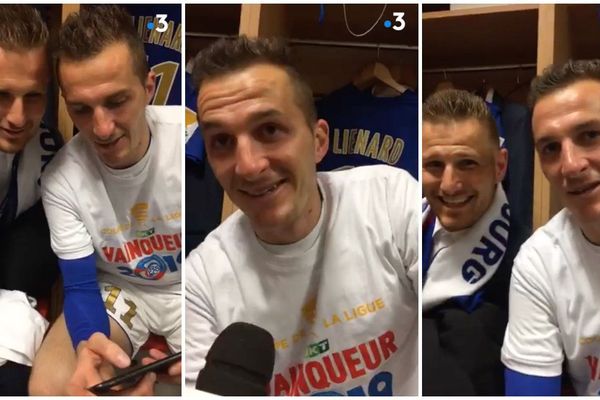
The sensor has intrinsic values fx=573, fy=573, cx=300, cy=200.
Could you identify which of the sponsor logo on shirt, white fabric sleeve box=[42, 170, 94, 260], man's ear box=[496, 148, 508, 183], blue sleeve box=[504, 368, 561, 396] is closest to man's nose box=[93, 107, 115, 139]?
white fabric sleeve box=[42, 170, 94, 260]

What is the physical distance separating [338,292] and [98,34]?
530 mm

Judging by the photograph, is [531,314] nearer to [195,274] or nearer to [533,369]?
[533,369]

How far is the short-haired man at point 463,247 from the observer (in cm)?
87

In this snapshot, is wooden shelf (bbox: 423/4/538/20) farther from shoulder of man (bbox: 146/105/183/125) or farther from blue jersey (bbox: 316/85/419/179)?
shoulder of man (bbox: 146/105/183/125)

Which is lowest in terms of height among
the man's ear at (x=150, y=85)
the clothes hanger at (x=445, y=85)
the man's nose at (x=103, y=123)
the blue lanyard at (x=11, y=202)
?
the blue lanyard at (x=11, y=202)

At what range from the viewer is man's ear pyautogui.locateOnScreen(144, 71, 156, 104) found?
0.88 meters

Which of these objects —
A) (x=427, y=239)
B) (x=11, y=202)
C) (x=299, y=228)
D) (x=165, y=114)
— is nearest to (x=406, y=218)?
(x=427, y=239)

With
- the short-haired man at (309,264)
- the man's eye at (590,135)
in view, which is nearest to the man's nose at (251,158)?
the short-haired man at (309,264)

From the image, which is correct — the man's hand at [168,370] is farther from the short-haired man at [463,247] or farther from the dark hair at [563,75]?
the dark hair at [563,75]

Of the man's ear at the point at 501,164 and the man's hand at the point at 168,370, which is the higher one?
the man's ear at the point at 501,164

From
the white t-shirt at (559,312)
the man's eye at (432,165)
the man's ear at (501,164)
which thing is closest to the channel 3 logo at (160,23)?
the man's eye at (432,165)

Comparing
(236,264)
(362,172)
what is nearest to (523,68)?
(362,172)

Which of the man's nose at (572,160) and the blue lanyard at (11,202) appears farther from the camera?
the blue lanyard at (11,202)

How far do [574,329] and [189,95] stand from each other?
0.67 metres
